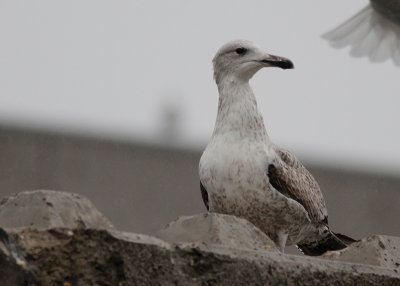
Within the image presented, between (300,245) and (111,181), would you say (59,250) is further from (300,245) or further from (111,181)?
(111,181)

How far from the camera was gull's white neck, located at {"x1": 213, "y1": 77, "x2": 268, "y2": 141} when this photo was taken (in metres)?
4.30

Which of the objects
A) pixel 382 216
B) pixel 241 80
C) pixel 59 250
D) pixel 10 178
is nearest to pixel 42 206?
pixel 59 250

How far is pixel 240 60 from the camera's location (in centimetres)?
450

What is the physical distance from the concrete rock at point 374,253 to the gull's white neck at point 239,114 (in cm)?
102

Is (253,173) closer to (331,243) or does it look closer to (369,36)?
(331,243)

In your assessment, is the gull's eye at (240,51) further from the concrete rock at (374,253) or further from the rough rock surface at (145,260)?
the rough rock surface at (145,260)

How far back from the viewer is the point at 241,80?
4535mm

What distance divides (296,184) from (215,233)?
147 cm

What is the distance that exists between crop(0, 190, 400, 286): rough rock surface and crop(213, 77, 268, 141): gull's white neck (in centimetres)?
128

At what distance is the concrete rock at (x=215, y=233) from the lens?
9.69 ft

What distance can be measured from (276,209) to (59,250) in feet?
5.51

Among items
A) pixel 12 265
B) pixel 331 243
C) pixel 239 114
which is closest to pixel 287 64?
pixel 239 114

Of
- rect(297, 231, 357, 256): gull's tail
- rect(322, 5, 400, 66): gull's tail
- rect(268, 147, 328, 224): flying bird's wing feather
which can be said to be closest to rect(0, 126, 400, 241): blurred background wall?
rect(322, 5, 400, 66): gull's tail

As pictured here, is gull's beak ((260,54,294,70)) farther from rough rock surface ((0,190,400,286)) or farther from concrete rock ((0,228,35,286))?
concrete rock ((0,228,35,286))
